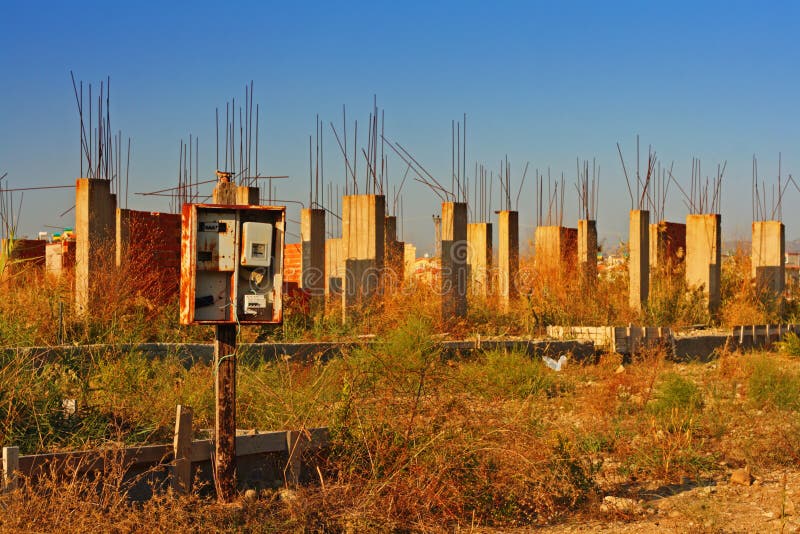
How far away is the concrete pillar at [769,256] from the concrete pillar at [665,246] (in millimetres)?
1475

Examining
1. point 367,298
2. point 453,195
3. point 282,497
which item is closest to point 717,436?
point 282,497

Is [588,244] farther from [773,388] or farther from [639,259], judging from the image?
[773,388]

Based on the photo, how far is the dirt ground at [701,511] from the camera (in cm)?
516

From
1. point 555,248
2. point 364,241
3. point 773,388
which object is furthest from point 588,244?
point 773,388

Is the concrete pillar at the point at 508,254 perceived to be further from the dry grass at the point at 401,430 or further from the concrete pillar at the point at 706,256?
the dry grass at the point at 401,430

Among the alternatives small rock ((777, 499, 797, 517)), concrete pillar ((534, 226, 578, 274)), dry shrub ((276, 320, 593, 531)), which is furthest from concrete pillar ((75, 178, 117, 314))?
concrete pillar ((534, 226, 578, 274))

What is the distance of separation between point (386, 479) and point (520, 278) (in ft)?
33.1

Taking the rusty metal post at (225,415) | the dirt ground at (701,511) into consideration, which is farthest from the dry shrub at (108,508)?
the dirt ground at (701,511)

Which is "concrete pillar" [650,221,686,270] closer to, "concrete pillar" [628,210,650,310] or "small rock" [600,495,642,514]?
"concrete pillar" [628,210,650,310]

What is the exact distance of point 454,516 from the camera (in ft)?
16.7

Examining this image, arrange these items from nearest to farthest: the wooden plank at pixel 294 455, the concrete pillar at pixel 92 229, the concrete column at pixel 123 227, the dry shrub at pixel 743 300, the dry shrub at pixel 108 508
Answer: the dry shrub at pixel 108 508 < the wooden plank at pixel 294 455 < the concrete pillar at pixel 92 229 < the concrete column at pixel 123 227 < the dry shrub at pixel 743 300

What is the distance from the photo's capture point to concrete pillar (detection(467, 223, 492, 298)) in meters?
15.3

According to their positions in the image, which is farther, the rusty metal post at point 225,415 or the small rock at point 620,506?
the small rock at point 620,506

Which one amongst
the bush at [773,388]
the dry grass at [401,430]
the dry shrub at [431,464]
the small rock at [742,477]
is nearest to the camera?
the dry grass at [401,430]
